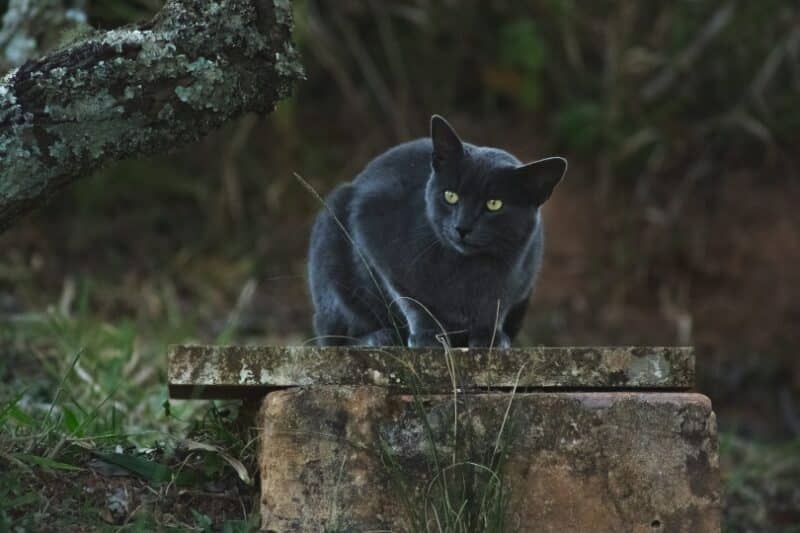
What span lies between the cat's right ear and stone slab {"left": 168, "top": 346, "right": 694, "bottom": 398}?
25.3 inches

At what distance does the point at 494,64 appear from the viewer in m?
7.70

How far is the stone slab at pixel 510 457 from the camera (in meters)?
2.68

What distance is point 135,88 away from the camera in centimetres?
279

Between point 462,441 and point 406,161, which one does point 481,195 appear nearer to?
point 406,161

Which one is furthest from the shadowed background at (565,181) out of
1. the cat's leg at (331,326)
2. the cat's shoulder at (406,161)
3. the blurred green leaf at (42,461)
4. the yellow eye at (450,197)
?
the blurred green leaf at (42,461)

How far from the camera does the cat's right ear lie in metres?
3.18

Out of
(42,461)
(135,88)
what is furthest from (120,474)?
(135,88)

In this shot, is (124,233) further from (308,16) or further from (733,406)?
(733,406)

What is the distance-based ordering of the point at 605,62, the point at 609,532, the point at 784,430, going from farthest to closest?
the point at 605,62
the point at 784,430
the point at 609,532

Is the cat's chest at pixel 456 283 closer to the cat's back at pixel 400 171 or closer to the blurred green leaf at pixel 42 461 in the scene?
the cat's back at pixel 400 171

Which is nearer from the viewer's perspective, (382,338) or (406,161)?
(382,338)

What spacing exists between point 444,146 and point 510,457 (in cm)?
90

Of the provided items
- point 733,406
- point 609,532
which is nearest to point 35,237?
point 733,406

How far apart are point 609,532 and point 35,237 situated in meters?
4.95
